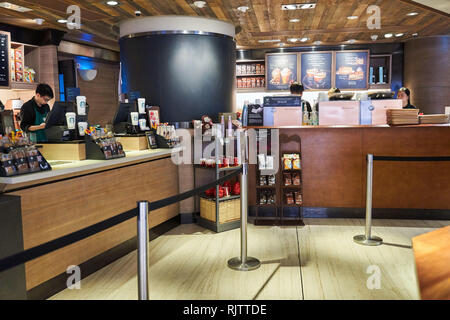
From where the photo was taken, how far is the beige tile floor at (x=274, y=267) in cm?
292

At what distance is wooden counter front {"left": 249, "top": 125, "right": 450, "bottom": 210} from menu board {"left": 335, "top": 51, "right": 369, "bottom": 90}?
13.9ft

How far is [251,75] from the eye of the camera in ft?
30.1

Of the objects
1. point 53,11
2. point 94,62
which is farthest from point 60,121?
point 94,62

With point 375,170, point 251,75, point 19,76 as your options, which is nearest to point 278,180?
point 375,170

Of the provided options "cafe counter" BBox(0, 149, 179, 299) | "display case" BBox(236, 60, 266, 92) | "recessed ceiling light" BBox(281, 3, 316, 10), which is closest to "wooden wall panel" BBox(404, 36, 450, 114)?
"display case" BBox(236, 60, 266, 92)

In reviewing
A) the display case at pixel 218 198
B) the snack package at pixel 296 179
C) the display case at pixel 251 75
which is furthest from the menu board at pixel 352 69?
the display case at pixel 218 198

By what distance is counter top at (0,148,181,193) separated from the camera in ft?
8.45

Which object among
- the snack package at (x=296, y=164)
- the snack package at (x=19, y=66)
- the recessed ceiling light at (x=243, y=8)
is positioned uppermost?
the recessed ceiling light at (x=243, y=8)

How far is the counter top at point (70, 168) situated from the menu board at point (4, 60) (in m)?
3.15

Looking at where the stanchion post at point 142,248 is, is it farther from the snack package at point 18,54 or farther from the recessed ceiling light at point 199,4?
the snack package at point 18,54

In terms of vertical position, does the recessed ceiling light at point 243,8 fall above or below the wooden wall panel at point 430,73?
above

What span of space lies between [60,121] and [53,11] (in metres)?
2.69

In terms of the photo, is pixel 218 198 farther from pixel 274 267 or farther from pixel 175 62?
pixel 175 62

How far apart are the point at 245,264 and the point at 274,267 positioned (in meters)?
0.24
